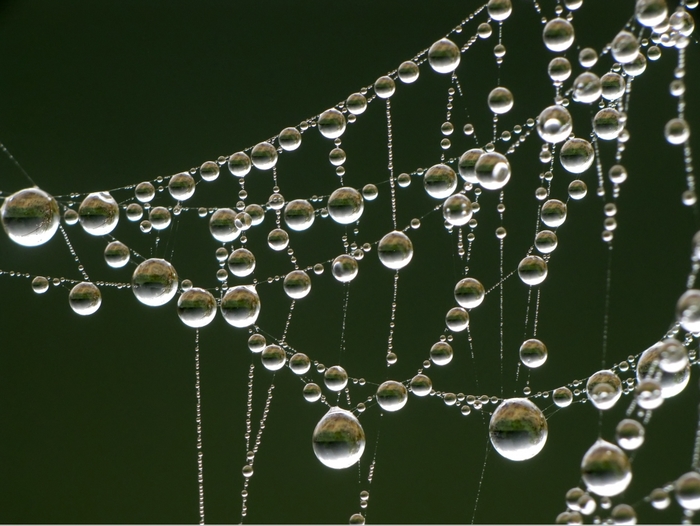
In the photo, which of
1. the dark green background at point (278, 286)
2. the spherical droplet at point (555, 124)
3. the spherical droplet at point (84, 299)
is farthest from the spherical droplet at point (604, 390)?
the dark green background at point (278, 286)

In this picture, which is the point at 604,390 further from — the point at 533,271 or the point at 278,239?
the point at 278,239

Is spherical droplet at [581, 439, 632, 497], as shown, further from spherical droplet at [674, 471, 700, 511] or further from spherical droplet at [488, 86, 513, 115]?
spherical droplet at [488, 86, 513, 115]

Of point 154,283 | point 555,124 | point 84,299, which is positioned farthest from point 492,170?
point 84,299

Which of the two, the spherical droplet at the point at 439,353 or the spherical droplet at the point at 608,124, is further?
the spherical droplet at the point at 439,353

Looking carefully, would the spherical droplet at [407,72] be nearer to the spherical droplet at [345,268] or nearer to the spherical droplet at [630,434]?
the spherical droplet at [345,268]

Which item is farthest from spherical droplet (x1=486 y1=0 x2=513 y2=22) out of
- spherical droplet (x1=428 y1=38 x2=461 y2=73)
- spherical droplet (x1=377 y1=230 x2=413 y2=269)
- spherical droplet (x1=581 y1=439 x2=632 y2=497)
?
spherical droplet (x1=581 y1=439 x2=632 y2=497)

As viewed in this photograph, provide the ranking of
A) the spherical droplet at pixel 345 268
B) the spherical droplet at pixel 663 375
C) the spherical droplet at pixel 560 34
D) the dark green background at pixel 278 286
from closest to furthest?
the spherical droplet at pixel 663 375
the spherical droplet at pixel 560 34
the spherical droplet at pixel 345 268
the dark green background at pixel 278 286

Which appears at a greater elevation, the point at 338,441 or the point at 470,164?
the point at 470,164
